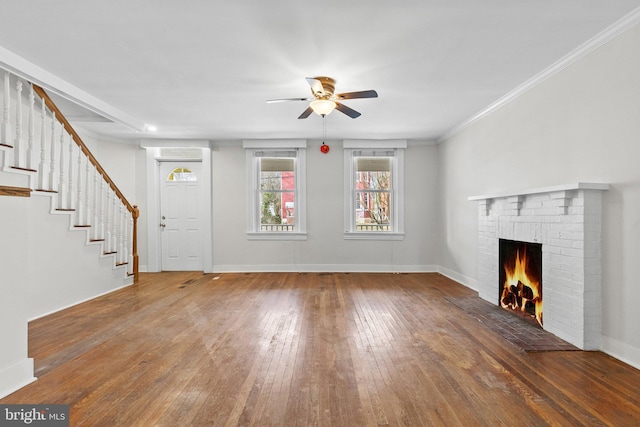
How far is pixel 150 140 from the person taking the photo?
6547 mm

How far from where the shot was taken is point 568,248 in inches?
120

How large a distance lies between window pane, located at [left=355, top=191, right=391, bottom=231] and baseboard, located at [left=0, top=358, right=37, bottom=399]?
17.3ft

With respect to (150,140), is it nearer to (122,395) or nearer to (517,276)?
(122,395)

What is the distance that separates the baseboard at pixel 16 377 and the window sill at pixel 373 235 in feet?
16.6

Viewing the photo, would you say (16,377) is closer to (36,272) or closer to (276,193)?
(36,272)

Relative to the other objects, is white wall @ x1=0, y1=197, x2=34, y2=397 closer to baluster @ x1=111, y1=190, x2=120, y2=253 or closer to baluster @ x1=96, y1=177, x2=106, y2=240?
baluster @ x1=96, y1=177, x2=106, y2=240

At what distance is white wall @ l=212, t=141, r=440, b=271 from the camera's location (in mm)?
6730

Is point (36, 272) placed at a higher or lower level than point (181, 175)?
lower

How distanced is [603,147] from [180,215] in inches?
253

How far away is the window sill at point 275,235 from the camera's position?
673 cm

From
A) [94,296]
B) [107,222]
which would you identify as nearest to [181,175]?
[107,222]

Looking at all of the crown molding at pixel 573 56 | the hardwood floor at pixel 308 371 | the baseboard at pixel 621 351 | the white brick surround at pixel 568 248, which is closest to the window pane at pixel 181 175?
the hardwood floor at pixel 308 371

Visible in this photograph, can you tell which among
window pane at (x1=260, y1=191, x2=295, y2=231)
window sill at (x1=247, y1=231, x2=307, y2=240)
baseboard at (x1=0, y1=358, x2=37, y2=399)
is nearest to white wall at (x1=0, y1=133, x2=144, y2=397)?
baseboard at (x1=0, y1=358, x2=37, y2=399)

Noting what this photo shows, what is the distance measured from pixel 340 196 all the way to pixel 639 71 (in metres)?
4.69
